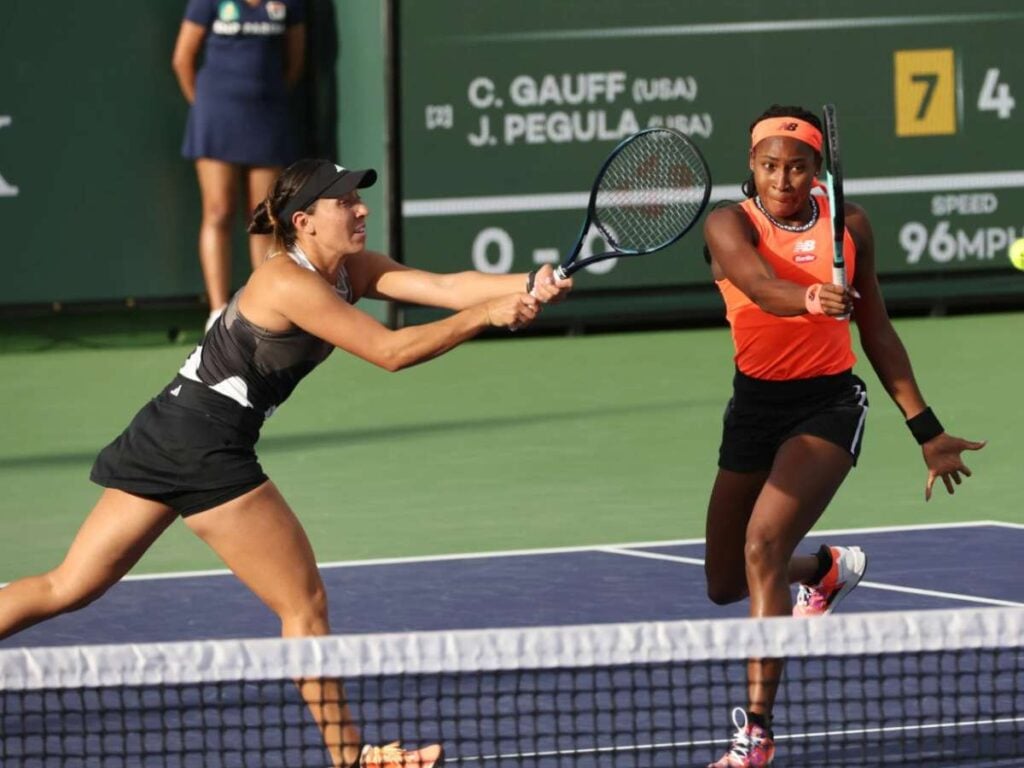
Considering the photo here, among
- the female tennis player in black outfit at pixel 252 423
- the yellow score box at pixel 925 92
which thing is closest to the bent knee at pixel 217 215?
the yellow score box at pixel 925 92

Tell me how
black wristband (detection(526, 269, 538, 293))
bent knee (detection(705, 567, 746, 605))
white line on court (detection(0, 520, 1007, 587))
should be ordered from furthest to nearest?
white line on court (detection(0, 520, 1007, 587)) → bent knee (detection(705, 567, 746, 605)) → black wristband (detection(526, 269, 538, 293))

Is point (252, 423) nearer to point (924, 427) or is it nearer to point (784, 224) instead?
point (784, 224)

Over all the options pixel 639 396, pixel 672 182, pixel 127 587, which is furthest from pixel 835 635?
pixel 639 396

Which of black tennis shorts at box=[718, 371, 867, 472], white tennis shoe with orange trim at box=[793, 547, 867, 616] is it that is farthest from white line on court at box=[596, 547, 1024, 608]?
black tennis shorts at box=[718, 371, 867, 472]

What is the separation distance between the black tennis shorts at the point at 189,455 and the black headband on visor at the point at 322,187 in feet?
1.64

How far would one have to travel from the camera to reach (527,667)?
185 inches

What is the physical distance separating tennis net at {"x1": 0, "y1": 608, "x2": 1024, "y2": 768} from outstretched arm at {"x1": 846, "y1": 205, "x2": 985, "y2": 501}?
0.58 metres

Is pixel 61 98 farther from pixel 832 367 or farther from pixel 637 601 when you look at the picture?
pixel 832 367

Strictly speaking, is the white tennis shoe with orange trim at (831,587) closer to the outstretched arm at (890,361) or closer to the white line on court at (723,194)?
the outstretched arm at (890,361)

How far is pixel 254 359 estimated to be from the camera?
19.8ft

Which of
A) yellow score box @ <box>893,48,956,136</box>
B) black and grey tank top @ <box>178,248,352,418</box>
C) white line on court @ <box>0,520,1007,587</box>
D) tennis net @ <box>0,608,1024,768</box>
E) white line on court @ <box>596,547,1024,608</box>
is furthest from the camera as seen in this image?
yellow score box @ <box>893,48,956,136</box>

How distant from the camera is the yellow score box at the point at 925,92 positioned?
14758 mm

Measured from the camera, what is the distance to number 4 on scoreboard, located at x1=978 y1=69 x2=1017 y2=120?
49.0 ft

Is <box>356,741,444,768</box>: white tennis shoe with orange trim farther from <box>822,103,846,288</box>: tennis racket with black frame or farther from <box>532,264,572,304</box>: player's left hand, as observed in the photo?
<box>822,103,846,288</box>: tennis racket with black frame
